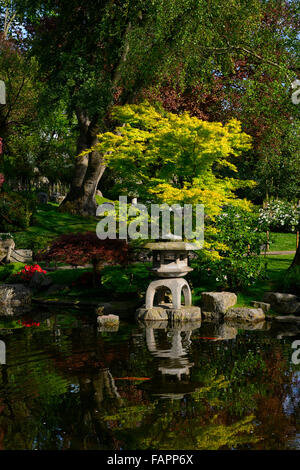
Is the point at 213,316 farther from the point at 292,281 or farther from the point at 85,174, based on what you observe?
the point at 85,174

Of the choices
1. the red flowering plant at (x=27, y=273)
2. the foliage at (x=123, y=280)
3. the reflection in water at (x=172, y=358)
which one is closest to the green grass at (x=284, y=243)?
the foliage at (x=123, y=280)

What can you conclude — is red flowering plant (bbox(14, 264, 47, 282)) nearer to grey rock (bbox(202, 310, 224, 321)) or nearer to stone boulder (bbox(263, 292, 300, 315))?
grey rock (bbox(202, 310, 224, 321))

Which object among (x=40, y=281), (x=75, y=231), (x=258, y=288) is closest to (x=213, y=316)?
(x=258, y=288)

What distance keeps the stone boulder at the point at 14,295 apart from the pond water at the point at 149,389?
432 centimetres

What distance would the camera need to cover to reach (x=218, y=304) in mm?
14891

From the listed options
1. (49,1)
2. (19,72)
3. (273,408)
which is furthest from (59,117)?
(273,408)

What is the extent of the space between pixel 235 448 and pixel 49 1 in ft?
81.5

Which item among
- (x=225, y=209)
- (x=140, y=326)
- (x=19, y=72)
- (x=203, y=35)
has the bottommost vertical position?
(x=140, y=326)

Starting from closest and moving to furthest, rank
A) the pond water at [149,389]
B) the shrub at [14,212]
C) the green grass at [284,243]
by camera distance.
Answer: the pond water at [149,389] → the green grass at [284,243] → the shrub at [14,212]

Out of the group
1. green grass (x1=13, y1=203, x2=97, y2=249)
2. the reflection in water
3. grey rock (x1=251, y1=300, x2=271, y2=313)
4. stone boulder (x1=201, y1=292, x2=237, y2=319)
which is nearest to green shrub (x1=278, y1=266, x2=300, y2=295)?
grey rock (x1=251, y1=300, x2=271, y2=313)

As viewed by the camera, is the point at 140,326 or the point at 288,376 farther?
the point at 140,326

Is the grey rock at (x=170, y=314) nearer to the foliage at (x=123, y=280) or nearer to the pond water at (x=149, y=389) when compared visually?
the pond water at (x=149, y=389)

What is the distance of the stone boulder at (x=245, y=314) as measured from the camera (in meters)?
14.5
